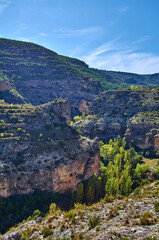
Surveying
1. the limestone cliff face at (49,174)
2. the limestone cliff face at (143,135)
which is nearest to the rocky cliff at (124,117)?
the limestone cliff face at (143,135)

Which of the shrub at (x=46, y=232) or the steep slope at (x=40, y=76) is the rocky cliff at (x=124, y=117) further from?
the shrub at (x=46, y=232)

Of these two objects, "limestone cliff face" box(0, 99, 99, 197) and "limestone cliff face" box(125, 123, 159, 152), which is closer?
"limestone cliff face" box(0, 99, 99, 197)

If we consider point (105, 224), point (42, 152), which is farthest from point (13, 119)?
point (105, 224)

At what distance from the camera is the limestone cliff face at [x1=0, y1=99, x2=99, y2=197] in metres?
40.3

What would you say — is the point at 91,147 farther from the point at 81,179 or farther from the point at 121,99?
the point at 121,99

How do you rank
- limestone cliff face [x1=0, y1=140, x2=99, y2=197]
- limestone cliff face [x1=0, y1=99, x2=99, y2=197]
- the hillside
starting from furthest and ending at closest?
limestone cliff face [x1=0, y1=99, x2=99, y2=197], limestone cliff face [x1=0, y1=140, x2=99, y2=197], the hillside

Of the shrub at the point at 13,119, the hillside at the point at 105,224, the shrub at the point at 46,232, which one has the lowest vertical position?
the shrub at the point at 46,232

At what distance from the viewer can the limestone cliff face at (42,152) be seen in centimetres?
4028

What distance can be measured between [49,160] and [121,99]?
66272mm

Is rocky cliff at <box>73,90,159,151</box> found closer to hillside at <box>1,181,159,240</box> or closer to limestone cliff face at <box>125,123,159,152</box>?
limestone cliff face at <box>125,123,159,152</box>

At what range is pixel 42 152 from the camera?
4531 centimetres

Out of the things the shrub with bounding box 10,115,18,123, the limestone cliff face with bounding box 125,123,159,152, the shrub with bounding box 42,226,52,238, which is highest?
the shrub with bounding box 10,115,18,123

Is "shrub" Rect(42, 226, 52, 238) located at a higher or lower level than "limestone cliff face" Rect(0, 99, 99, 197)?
lower

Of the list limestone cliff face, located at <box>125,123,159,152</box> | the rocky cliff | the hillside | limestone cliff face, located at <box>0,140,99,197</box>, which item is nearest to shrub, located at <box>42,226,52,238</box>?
the hillside
